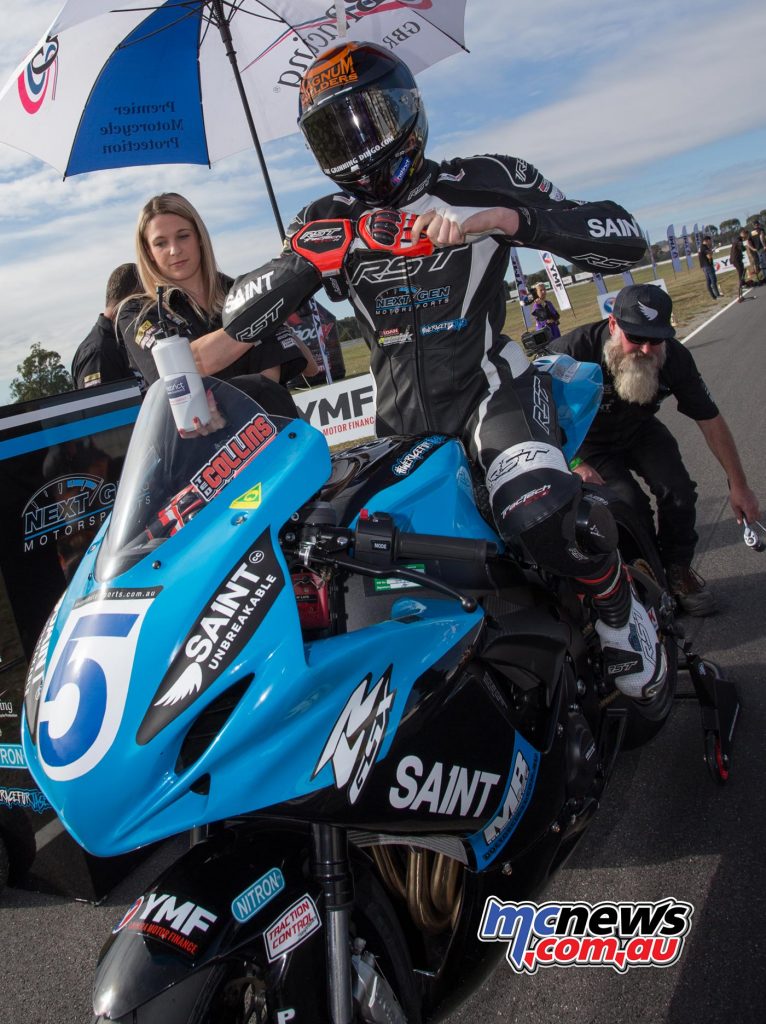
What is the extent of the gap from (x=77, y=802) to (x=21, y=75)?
4.50m

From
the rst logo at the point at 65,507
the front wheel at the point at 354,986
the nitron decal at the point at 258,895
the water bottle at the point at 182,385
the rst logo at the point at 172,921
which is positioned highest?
the water bottle at the point at 182,385

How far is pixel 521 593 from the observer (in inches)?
101

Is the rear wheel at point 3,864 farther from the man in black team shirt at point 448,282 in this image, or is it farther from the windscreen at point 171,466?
the man in black team shirt at point 448,282

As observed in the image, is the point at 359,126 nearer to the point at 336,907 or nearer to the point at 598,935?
the point at 336,907

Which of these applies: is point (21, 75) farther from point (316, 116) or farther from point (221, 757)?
point (221, 757)

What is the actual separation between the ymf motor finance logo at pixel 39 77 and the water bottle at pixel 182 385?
361 centimetres

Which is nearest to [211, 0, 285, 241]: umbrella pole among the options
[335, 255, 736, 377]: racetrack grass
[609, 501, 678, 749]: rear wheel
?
[609, 501, 678, 749]: rear wheel

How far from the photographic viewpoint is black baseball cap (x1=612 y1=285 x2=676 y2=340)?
4.66 meters

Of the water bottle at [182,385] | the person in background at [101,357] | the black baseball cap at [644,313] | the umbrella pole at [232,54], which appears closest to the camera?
the water bottle at [182,385]

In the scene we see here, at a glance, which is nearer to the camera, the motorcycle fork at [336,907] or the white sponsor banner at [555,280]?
the motorcycle fork at [336,907]

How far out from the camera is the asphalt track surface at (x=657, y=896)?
2.35 metres

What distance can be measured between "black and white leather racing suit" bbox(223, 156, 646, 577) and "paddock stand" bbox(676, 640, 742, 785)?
109 cm

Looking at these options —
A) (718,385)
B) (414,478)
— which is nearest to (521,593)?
(414,478)

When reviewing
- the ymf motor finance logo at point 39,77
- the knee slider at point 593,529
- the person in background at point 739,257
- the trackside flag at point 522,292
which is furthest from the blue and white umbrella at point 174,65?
the person in background at point 739,257
